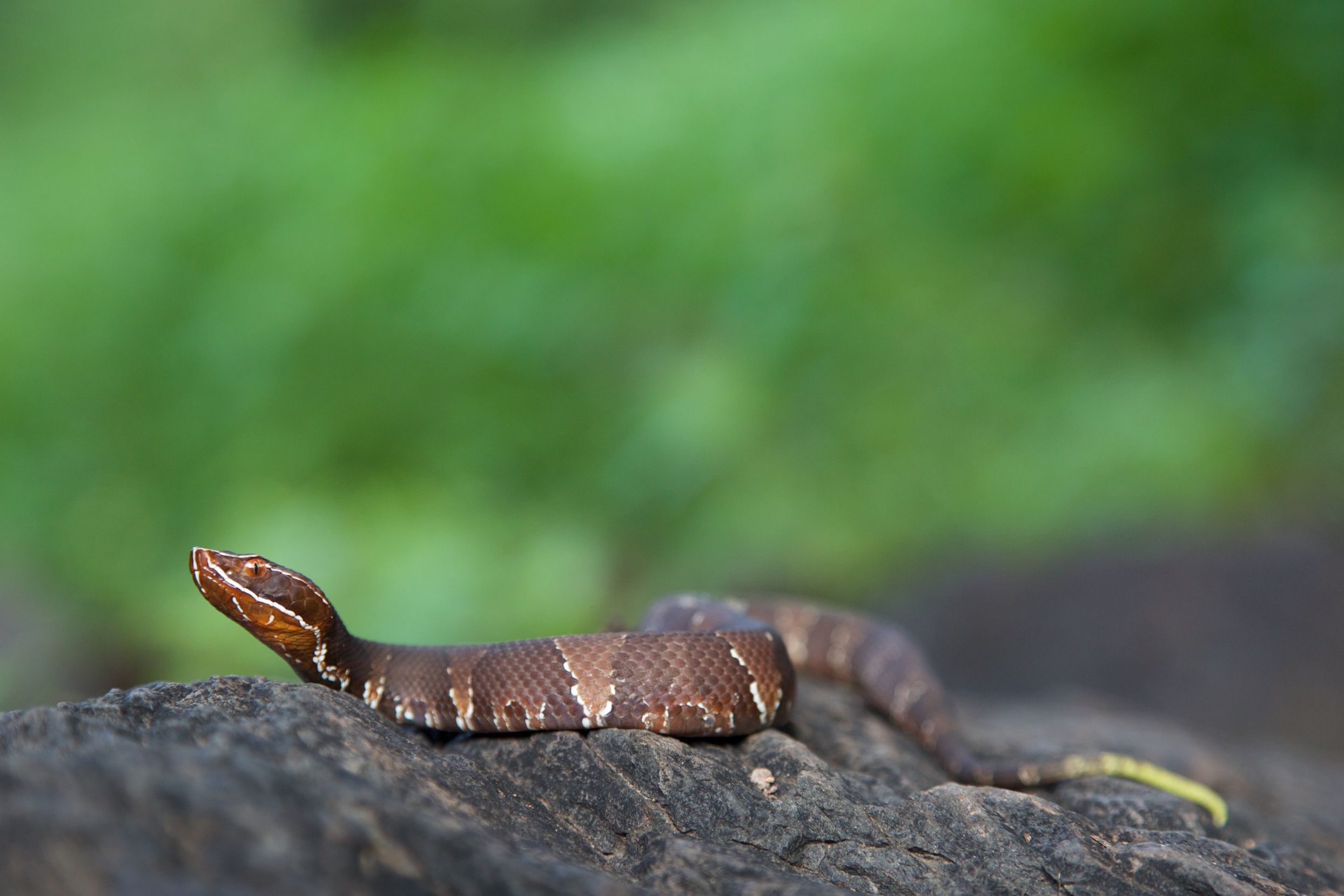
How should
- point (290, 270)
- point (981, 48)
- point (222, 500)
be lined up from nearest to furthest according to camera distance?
1. point (222, 500)
2. point (290, 270)
3. point (981, 48)

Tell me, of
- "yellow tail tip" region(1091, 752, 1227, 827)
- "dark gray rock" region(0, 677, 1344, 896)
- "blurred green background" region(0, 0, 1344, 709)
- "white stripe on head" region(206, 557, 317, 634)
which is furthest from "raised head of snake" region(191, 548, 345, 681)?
→ "blurred green background" region(0, 0, 1344, 709)

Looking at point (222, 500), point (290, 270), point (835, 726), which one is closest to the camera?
point (835, 726)

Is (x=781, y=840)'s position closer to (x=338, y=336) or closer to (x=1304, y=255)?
(x=338, y=336)

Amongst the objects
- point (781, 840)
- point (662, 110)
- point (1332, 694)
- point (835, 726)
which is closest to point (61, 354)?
point (662, 110)

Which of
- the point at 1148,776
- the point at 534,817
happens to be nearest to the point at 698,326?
the point at 1148,776

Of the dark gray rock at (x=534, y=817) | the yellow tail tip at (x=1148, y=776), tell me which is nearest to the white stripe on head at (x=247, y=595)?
the dark gray rock at (x=534, y=817)

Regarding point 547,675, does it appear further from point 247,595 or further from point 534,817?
point 247,595

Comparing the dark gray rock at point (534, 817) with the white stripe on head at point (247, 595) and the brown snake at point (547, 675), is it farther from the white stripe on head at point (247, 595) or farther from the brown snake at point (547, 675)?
the white stripe on head at point (247, 595)

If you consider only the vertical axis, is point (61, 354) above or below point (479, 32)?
below
